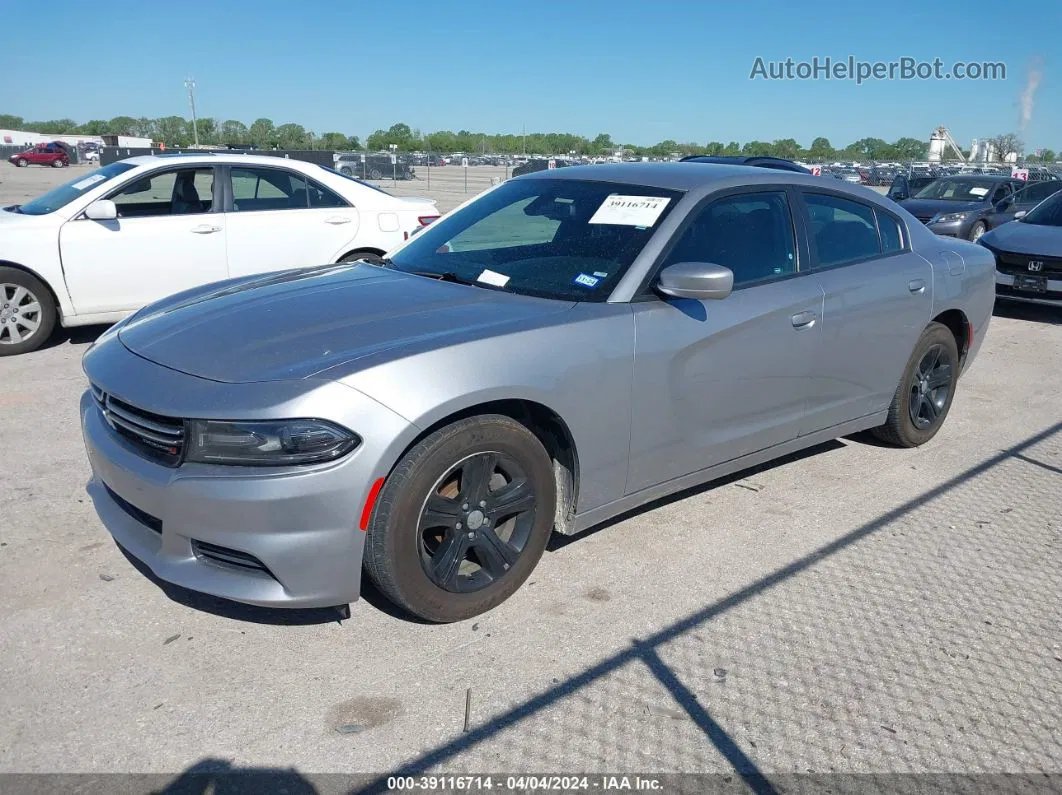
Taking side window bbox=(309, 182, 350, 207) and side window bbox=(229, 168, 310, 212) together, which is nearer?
side window bbox=(229, 168, 310, 212)

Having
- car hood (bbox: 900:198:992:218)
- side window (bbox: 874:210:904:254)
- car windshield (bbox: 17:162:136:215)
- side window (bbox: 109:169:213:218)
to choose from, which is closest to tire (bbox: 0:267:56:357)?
car windshield (bbox: 17:162:136:215)

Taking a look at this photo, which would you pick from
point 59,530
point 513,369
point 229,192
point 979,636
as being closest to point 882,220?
point 979,636

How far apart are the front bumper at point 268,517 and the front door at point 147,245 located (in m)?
4.74

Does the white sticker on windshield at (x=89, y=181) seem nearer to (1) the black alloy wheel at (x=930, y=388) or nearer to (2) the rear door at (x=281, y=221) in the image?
(2) the rear door at (x=281, y=221)

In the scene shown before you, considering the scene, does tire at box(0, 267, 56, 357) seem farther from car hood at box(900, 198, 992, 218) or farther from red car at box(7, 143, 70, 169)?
→ red car at box(7, 143, 70, 169)

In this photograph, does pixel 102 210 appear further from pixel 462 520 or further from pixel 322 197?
pixel 462 520

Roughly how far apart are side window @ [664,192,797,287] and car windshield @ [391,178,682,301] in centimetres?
18

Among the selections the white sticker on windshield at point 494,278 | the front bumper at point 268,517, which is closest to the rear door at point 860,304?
the white sticker on windshield at point 494,278

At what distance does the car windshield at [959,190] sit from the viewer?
16.2 metres

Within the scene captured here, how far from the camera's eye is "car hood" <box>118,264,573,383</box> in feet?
9.85

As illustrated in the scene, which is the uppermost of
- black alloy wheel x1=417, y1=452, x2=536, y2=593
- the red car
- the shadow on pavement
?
the red car

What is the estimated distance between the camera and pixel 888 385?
4953mm

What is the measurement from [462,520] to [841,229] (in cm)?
274

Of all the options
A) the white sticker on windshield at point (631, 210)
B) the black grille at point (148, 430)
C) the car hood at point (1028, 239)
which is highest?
the white sticker on windshield at point (631, 210)
